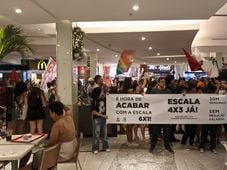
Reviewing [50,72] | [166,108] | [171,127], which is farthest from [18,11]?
[171,127]

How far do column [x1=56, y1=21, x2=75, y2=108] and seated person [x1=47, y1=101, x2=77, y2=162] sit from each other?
3420mm

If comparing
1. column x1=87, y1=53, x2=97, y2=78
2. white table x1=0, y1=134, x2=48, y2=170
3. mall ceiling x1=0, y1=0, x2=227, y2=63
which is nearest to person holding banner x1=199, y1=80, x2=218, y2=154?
mall ceiling x1=0, y1=0, x2=227, y2=63

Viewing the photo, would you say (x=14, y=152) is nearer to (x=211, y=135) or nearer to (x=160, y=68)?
(x=211, y=135)

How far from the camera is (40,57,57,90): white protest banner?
9367 millimetres

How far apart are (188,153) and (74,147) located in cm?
331

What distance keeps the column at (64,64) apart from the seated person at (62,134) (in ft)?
11.2

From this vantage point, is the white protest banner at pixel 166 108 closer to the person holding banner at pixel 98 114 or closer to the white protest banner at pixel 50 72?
the person holding banner at pixel 98 114

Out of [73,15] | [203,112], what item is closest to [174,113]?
[203,112]

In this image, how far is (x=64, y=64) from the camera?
8648mm

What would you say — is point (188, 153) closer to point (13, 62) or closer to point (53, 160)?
point (53, 160)

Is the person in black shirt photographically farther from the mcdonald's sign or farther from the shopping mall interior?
the mcdonald's sign

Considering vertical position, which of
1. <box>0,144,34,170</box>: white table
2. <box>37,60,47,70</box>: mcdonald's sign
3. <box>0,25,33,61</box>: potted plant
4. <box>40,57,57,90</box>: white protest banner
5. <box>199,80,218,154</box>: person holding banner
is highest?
<box>37,60,47,70</box>: mcdonald's sign

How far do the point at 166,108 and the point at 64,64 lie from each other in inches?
101

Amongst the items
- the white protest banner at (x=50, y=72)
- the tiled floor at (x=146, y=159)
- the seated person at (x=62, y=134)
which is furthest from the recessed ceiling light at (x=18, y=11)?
the tiled floor at (x=146, y=159)
